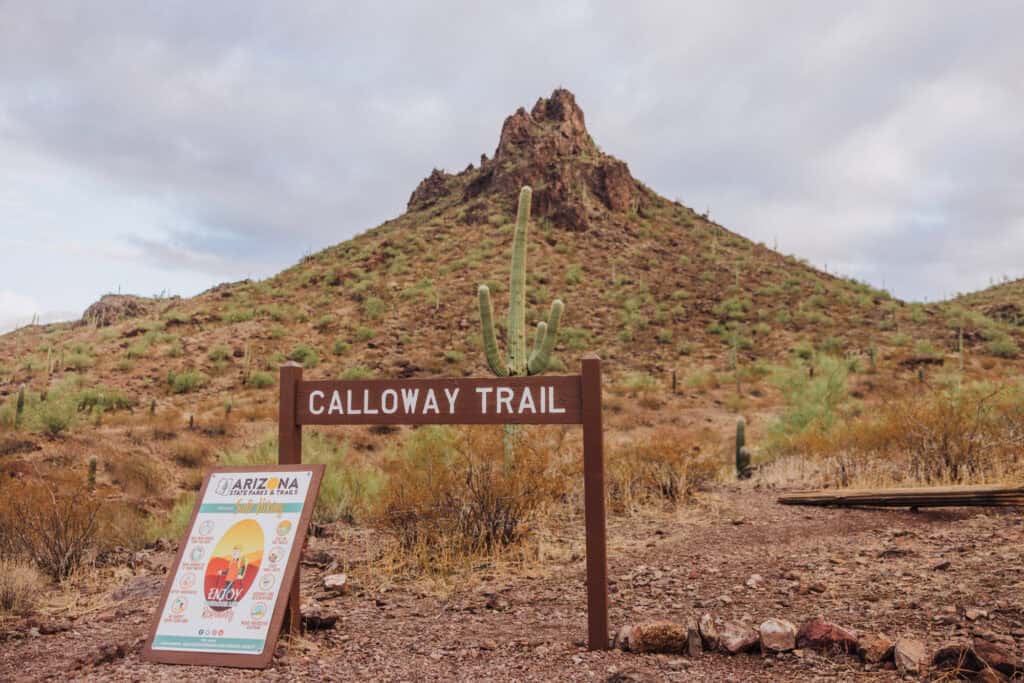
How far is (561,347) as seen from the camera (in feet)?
96.5

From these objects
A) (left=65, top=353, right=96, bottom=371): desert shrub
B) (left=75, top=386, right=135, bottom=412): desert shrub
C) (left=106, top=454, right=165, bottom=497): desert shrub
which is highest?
(left=65, top=353, right=96, bottom=371): desert shrub

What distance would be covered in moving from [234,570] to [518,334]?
641cm

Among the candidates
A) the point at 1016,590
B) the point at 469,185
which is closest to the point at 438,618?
the point at 1016,590

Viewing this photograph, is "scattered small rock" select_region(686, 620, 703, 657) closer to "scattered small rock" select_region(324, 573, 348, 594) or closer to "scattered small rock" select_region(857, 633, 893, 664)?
"scattered small rock" select_region(857, 633, 893, 664)

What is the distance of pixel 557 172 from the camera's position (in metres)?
42.4

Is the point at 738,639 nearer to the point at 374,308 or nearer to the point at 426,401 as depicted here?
the point at 426,401

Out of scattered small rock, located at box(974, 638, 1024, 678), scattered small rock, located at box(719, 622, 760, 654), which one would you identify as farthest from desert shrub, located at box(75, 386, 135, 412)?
scattered small rock, located at box(974, 638, 1024, 678)

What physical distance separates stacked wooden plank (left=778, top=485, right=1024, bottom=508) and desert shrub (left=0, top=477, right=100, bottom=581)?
25.9 feet

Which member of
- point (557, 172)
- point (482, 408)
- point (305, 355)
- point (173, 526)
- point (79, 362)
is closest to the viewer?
point (482, 408)

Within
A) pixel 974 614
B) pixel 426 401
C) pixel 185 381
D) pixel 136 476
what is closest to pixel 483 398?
pixel 426 401

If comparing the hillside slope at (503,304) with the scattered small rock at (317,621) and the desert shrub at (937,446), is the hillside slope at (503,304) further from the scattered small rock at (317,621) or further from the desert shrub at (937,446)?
the scattered small rock at (317,621)

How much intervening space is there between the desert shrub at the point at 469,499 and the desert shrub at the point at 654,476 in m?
2.52

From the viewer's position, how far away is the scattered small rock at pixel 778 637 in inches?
159

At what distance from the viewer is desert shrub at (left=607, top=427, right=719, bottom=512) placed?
9.46 m
